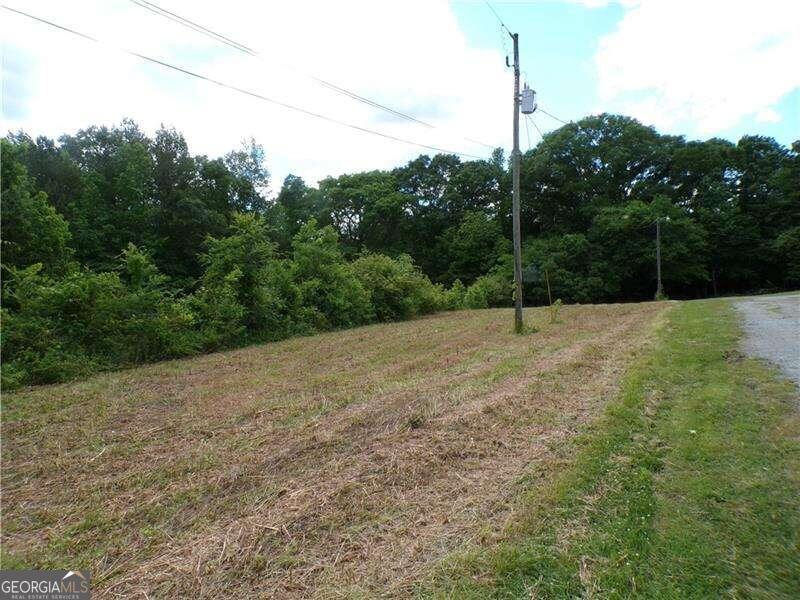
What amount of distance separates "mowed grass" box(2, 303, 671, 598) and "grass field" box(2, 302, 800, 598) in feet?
0.06

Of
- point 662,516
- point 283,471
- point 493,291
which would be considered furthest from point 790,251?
point 283,471

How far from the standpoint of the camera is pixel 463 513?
2.88m

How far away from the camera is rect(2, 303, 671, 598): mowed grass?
8.13 feet

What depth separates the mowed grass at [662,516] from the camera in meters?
2.23

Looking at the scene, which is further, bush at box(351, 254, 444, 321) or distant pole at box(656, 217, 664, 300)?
distant pole at box(656, 217, 664, 300)

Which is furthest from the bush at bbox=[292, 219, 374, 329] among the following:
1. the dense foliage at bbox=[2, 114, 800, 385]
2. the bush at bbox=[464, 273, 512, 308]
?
the bush at bbox=[464, 273, 512, 308]

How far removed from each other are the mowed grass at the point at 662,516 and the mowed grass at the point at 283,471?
7.9 inches

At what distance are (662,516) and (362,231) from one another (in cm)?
Answer: 4244

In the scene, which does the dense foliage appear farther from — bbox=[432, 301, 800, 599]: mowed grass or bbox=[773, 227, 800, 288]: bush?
bbox=[432, 301, 800, 599]: mowed grass

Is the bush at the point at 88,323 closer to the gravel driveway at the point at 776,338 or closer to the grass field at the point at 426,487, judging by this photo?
the grass field at the point at 426,487

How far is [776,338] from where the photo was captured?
7984 millimetres

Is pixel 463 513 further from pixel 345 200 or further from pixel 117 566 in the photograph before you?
pixel 345 200

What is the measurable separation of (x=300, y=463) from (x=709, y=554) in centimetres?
290

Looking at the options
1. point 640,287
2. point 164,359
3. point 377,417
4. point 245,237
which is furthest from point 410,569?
point 640,287
